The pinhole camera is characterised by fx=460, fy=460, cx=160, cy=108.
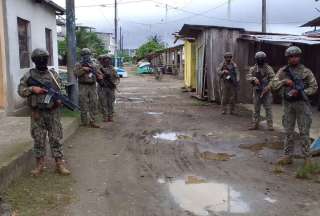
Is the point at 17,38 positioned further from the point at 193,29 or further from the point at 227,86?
the point at 193,29

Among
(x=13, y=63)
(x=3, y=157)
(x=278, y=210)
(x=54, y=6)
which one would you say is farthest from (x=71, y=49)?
(x=278, y=210)

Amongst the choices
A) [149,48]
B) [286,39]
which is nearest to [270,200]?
[286,39]

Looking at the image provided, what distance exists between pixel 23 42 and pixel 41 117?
259 inches

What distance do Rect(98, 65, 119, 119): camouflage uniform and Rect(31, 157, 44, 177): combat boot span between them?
16.4ft

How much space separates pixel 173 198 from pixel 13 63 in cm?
695

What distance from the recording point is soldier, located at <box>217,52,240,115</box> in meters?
12.7

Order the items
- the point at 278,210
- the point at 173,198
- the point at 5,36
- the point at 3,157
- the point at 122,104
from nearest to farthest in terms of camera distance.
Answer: the point at 278,210, the point at 173,198, the point at 3,157, the point at 5,36, the point at 122,104

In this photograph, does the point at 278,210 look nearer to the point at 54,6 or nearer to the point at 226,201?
the point at 226,201

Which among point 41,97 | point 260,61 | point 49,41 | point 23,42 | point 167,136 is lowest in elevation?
point 167,136

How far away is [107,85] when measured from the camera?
11.5m

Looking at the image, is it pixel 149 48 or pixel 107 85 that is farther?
pixel 149 48

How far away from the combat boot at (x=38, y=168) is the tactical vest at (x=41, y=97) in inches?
29.5

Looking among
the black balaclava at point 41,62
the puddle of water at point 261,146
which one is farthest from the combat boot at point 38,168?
the puddle of water at point 261,146

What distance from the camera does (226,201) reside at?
545 cm
